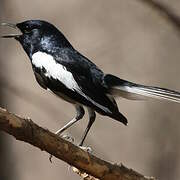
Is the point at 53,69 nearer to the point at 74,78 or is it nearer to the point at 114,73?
the point at 74,78

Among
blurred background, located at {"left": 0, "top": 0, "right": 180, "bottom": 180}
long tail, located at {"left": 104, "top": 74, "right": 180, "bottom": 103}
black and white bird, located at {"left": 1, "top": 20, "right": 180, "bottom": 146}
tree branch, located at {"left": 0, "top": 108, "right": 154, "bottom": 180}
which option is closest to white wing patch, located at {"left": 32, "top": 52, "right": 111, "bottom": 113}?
black and white bird, located at {"left": 1, "top": 20, "right": 180, "bottom": 146}

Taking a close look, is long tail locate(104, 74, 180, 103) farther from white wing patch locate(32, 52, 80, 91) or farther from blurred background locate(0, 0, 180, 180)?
blurred background locate(0, 0, 180, 180)

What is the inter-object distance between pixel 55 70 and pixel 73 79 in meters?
0.11

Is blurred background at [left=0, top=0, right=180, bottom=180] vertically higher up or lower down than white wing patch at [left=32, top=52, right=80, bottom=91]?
lower down

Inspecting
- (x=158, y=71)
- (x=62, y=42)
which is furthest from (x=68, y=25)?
(x=62, y=42)

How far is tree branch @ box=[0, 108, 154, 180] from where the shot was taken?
3471mm

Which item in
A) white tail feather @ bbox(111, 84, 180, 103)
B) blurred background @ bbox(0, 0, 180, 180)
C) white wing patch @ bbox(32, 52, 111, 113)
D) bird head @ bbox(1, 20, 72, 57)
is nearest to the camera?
white tail feather @ bbox(111, 84, 180, 103)

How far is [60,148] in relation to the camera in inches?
141

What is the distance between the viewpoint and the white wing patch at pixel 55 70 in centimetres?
428

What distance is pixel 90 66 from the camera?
4383 mm

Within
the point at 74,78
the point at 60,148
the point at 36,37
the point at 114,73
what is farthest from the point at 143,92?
the point at 114,73

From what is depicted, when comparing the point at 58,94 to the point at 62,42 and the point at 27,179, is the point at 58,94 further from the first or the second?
the point at 27,179

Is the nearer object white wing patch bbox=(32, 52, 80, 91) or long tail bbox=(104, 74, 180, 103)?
long tail bbox=(104, 74, 180, 103)

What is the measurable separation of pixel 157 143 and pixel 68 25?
122cm
